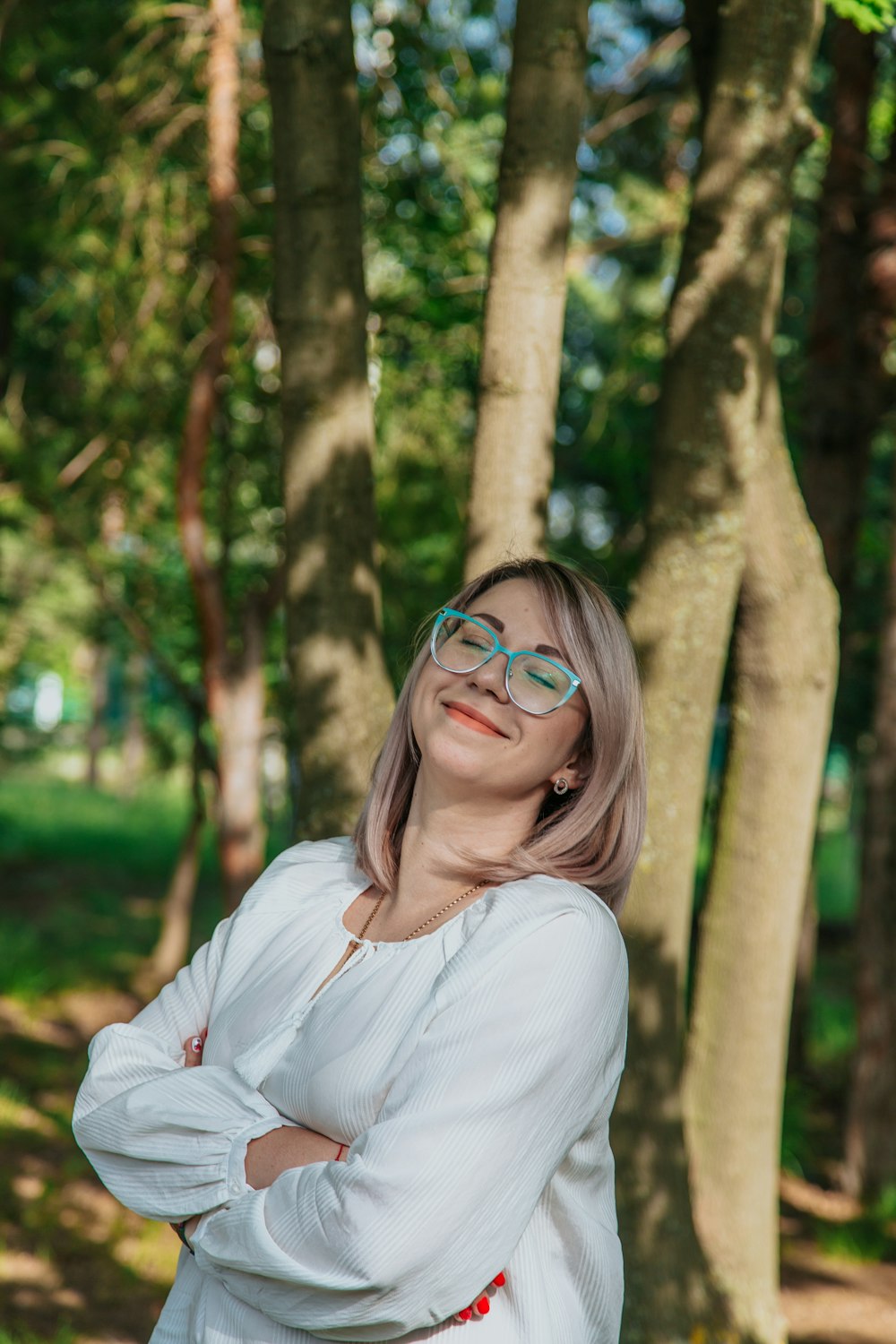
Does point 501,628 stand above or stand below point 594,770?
above

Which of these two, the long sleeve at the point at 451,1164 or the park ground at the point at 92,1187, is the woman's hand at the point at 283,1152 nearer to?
the long sleeve at the point at 451,1164

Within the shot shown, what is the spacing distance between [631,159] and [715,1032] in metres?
7.31

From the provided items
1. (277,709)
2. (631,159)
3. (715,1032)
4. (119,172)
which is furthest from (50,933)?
(715,1032)

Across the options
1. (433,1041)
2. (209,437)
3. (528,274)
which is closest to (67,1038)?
(209,437)

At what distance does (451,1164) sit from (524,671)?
0.72 metres

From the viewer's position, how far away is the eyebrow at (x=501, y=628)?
1.97 m

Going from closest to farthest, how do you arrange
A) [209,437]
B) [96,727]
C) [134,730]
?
1. [209,437]
2. [134,730]
3. [96,727]

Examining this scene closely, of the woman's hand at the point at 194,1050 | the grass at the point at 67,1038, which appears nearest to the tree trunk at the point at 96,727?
the grass at the point at 67,1038

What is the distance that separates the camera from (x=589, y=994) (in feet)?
5.49

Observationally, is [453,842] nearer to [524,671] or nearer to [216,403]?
[524,671]

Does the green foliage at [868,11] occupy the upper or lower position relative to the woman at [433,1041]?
upper

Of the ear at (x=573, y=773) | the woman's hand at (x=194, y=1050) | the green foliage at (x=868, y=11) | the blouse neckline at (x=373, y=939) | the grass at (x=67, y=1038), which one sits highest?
the green foliage at (x=868, y=11)

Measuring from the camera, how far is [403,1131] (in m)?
1.58

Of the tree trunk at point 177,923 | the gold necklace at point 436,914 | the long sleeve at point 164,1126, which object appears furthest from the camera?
the tree trunk at point 177,923
